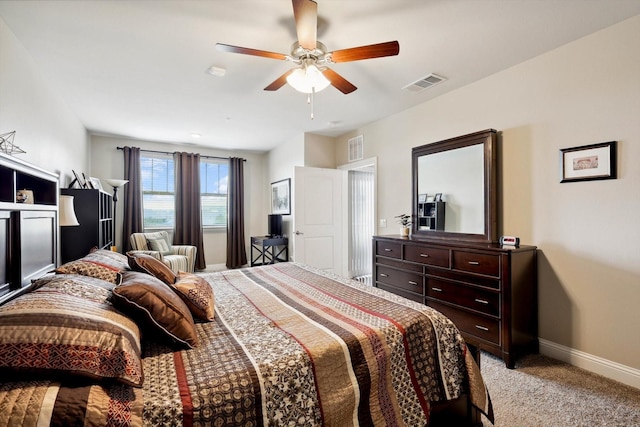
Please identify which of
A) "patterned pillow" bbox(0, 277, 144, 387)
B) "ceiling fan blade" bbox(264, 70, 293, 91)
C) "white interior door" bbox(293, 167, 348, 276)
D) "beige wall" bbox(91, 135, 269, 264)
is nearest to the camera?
"patterned pillow" bbox(0, 277, 144, 387)

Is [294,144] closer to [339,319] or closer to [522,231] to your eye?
[522,231]

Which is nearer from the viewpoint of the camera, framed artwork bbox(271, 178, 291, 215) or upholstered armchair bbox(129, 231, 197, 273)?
upholstered armchair bbox(129, 231, 197, 273)

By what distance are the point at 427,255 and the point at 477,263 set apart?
0.52 meters

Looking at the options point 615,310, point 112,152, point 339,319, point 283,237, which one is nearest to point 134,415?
point 339,319

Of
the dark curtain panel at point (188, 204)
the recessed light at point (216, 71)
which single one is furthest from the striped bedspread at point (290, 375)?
the dark curtain panel at point (188, 204)

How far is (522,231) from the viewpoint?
272 centimetres

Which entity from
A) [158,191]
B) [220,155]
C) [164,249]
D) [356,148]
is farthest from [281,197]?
[158,191]

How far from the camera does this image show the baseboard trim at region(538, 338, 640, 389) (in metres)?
2.09

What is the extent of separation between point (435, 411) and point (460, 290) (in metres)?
1.46

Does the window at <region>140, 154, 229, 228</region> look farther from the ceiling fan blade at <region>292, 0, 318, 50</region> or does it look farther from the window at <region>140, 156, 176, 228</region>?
the ceiling fan blade at <region>292, 0, 318, 50</region>

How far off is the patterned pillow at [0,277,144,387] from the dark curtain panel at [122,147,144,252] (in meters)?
4.76

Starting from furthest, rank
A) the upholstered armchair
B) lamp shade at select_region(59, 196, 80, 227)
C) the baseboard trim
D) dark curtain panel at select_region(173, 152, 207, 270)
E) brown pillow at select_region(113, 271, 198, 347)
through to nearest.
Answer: dark curtain panel at select_region(173, 152, 207, 270)
the upholstered armchair
lamp shade at select_region(59, 196, 80, 227)
the baseboard trim
brown pillow at select_region(113, 271, 198, 347)

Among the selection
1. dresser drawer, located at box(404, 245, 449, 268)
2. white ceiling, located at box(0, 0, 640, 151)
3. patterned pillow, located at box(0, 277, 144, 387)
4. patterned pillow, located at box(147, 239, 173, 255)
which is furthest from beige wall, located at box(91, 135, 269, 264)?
patterned pillow, located at box(0, 277, 144, 387)

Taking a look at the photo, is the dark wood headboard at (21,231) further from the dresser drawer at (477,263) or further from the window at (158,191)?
the window at (158,191)
